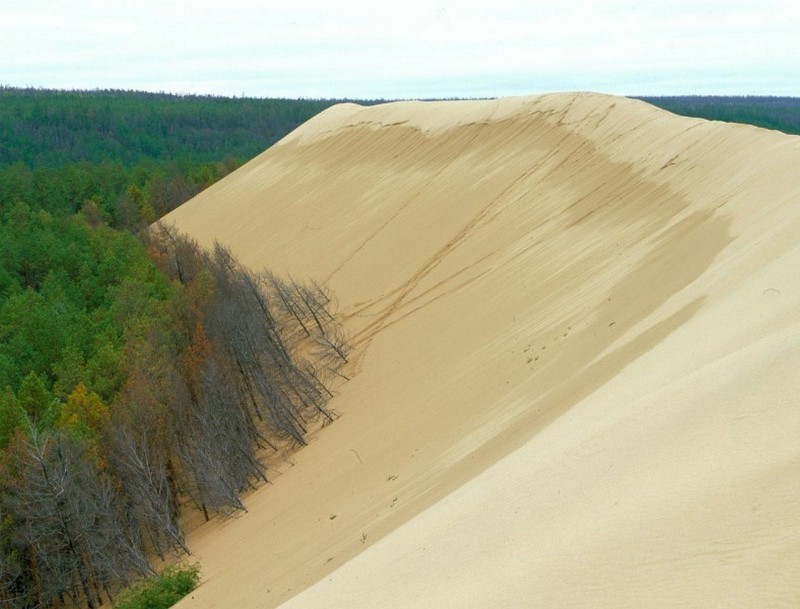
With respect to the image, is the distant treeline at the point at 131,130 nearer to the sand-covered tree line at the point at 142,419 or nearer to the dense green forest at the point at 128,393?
the dense green forest at the point at 128,393

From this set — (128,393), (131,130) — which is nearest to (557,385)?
(128,393)

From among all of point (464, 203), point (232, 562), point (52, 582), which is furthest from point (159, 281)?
point (232, 562)

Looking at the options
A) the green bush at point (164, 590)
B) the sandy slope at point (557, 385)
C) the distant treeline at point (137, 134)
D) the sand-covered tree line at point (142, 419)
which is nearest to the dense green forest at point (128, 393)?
the sand-covered tree line at point (142, 419)

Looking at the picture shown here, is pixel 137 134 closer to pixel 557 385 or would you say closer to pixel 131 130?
pixel 131 130

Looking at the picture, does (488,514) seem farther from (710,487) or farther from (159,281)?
(159,281)

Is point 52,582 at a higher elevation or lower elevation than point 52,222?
lower
